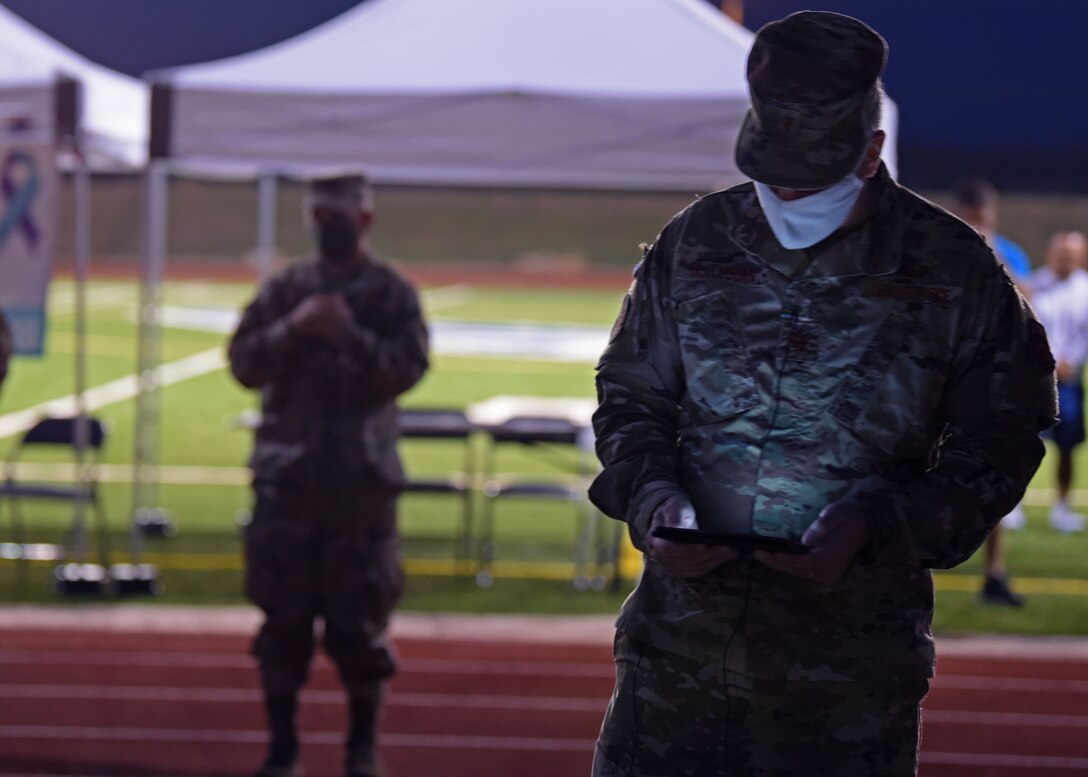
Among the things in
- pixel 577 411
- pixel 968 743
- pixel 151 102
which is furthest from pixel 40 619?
pixel 968 743

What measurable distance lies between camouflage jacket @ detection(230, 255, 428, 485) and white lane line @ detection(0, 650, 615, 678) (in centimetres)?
210

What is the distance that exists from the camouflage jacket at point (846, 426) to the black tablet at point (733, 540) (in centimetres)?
11

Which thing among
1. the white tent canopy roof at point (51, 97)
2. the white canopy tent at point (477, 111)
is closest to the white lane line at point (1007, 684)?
the white canopy tent at point (477, 111)

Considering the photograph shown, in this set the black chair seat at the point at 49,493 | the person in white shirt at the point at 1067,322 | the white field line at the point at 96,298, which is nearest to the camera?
the black chair seat at the point at 49,493

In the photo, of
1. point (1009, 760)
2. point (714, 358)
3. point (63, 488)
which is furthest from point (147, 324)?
point (714, 358)

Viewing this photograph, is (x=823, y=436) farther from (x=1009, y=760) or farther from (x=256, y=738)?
(x=256, y=738)

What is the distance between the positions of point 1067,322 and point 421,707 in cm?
593

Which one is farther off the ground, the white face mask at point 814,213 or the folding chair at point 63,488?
the white face mask at point 814,213

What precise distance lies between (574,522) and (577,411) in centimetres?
233

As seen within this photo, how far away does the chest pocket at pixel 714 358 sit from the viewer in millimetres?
2340

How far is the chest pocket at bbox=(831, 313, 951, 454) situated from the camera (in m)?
2.27

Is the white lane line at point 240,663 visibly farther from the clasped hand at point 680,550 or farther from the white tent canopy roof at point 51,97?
the clasped hand at point 680,550

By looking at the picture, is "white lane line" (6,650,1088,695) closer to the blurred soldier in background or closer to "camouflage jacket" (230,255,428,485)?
the blurred soldier in background

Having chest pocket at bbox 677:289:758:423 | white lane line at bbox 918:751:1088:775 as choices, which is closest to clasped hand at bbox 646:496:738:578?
chest pocket at bbox 677:289:758:423
